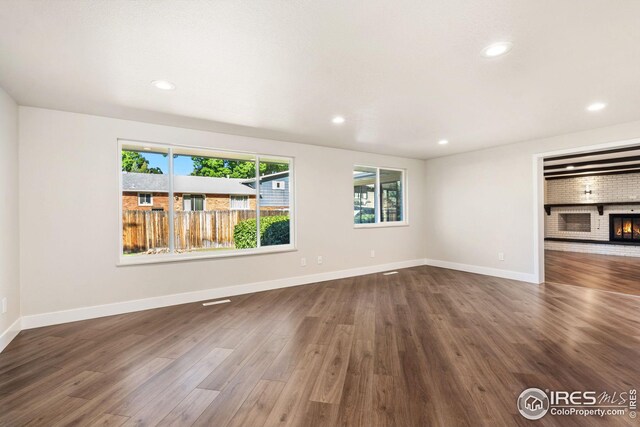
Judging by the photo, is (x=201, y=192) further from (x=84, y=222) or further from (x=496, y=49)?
(x=496, y=49)

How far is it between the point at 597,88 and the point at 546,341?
254cm

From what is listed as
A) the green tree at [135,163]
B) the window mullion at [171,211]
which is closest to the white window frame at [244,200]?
the window mullion at [171,211]

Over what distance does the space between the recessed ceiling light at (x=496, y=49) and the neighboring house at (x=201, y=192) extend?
3398 mm

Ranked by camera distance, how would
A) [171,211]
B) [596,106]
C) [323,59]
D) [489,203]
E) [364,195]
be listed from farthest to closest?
[364,195] → [489,203] → [171,211] → [596,106] → [323,59]

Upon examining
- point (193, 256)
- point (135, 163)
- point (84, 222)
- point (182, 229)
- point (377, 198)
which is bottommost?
point (193, 256)

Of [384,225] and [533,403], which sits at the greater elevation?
[384,225]

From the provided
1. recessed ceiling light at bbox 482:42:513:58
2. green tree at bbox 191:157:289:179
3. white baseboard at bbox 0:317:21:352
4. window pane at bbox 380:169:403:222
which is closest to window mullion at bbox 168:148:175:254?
green tree at bbox 191:157:289:179

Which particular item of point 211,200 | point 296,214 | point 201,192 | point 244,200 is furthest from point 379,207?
point 201,192

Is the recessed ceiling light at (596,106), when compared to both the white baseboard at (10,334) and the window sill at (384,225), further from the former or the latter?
the white baseboard at (10,334)

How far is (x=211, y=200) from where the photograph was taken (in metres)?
4.34

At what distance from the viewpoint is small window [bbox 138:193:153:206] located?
383 centimetres

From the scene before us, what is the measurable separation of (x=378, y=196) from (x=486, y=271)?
2545 mm

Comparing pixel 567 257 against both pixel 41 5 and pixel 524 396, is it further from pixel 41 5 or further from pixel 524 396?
pixel 41 5

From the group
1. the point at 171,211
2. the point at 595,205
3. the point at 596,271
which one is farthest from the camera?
the point at 595,205
